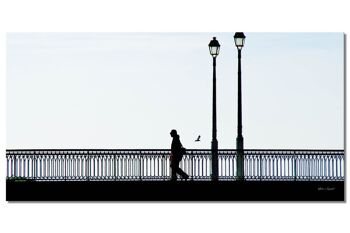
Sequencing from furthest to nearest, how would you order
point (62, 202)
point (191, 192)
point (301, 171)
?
point (301, 171)
point (191, 192)
point (62, 202)

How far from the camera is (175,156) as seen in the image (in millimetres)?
35812

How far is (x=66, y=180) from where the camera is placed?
3681cm

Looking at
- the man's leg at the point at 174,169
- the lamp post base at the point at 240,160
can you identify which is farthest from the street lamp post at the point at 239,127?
the man's leg at the point at 174,169

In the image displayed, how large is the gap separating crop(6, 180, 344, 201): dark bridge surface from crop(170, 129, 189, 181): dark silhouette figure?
15.8 inches

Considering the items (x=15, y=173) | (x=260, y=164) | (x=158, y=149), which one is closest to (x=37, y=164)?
(x=15, y=173)

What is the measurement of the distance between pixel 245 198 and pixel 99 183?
3.99 m

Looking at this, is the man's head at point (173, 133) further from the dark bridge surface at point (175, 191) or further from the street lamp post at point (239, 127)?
the street lamp post at point (239, 127)

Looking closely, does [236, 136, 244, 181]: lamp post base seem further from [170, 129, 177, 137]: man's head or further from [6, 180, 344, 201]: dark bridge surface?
[170, 129, 177, 137]: man's head

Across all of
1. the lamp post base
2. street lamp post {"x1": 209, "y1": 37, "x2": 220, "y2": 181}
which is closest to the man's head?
street lamp post {"x1": 209, "y1": 37, "x2": 220, "y2": 181}

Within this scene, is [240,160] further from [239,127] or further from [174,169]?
[239,127]

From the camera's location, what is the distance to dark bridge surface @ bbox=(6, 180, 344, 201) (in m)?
33.4

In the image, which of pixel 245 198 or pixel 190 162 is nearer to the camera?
pixel 245 198

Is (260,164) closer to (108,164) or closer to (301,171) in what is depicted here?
(301,171)

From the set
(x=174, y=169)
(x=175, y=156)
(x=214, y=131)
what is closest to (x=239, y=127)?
(x=214, y=131)
